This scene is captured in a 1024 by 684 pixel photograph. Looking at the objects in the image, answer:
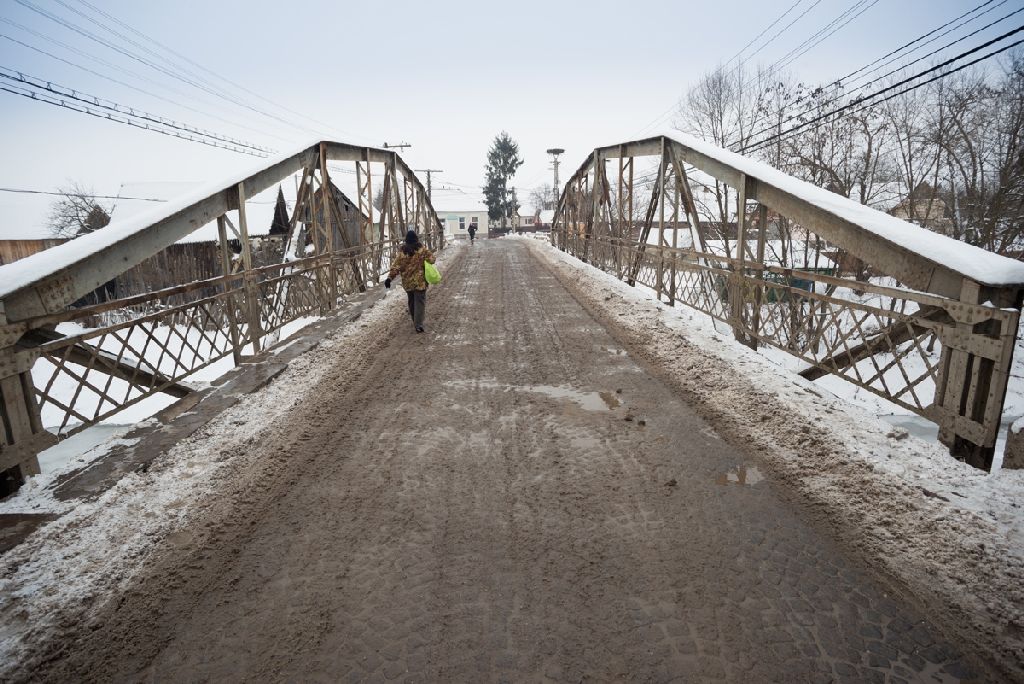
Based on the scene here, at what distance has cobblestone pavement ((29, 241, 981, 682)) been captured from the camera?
89.4 inches

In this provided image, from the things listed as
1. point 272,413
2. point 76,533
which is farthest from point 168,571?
point 272,413

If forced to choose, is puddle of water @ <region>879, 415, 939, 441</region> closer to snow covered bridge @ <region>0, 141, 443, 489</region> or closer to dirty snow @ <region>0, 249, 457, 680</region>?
dirty snow @ <region>0, 249, 457, 680</region>

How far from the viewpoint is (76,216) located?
30422 millimetres

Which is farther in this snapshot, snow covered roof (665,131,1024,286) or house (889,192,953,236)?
house (889,192,953,236)

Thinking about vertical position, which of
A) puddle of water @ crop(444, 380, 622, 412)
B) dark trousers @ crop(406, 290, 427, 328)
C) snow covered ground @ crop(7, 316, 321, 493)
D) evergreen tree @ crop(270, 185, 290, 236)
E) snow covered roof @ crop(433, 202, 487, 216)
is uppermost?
snow covered roof @ crop(433, 202, 487, 216)

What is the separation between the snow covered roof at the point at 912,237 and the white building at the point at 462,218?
68.7m

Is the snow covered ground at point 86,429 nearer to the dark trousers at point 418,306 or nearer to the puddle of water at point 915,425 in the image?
the dark trousers at point 418,306

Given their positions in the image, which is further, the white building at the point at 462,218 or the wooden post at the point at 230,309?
the white building at the point at 462,218

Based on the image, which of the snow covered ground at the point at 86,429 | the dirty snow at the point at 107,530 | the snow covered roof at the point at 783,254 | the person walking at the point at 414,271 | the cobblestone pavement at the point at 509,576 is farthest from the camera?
the snow covered roof at the point at 783,254

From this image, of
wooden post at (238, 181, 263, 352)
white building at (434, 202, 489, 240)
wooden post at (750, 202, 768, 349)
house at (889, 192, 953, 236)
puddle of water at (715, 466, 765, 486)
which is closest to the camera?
puddle of water at (715, 466, 765, 486)

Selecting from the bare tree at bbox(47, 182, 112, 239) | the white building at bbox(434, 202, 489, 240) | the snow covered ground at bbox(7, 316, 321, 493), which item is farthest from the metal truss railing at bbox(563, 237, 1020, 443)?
the white building at bbox(434, 202, 489, 240)

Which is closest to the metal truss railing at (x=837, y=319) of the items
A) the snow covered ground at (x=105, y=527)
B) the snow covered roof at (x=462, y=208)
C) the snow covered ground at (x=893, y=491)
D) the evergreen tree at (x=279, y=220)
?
the snow covered ground at (x=893, y=491)

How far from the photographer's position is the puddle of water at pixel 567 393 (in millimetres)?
5332

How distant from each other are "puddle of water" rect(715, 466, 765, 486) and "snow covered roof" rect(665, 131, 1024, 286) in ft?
6.78
